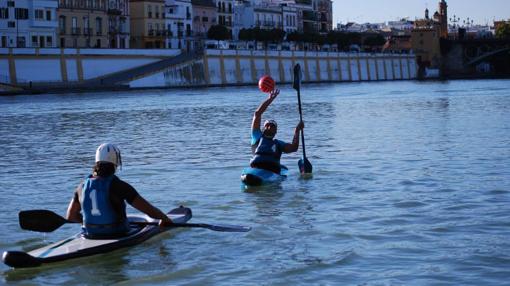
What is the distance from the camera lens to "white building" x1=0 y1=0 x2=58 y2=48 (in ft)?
299

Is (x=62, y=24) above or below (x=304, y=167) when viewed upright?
above

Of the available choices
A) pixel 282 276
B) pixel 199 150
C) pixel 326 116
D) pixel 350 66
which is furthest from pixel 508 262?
pixel 350 66

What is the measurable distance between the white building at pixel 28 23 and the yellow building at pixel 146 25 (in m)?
19.2

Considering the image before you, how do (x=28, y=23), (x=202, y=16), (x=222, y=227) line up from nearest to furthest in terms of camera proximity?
(x=222, y=227)
(x=28, y=23)
(x=202, y=16)

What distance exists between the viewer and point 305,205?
16.5 metres

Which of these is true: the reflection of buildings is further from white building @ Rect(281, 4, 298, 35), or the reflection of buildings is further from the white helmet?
the white helmet

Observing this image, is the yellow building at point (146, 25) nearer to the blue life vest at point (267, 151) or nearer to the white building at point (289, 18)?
the white building at point (289, 18)

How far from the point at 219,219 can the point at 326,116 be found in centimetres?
3147

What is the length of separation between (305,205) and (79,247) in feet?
18.1

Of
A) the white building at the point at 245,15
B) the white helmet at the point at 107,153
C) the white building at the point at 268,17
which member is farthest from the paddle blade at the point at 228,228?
the white building at the point at 268,17

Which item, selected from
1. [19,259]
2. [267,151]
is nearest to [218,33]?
[267,151]

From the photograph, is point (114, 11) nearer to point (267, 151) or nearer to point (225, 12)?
point (225, 12)

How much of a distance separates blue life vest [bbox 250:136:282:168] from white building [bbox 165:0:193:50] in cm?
10080

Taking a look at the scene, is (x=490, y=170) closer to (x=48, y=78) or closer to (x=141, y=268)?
(x=141, y=268)
